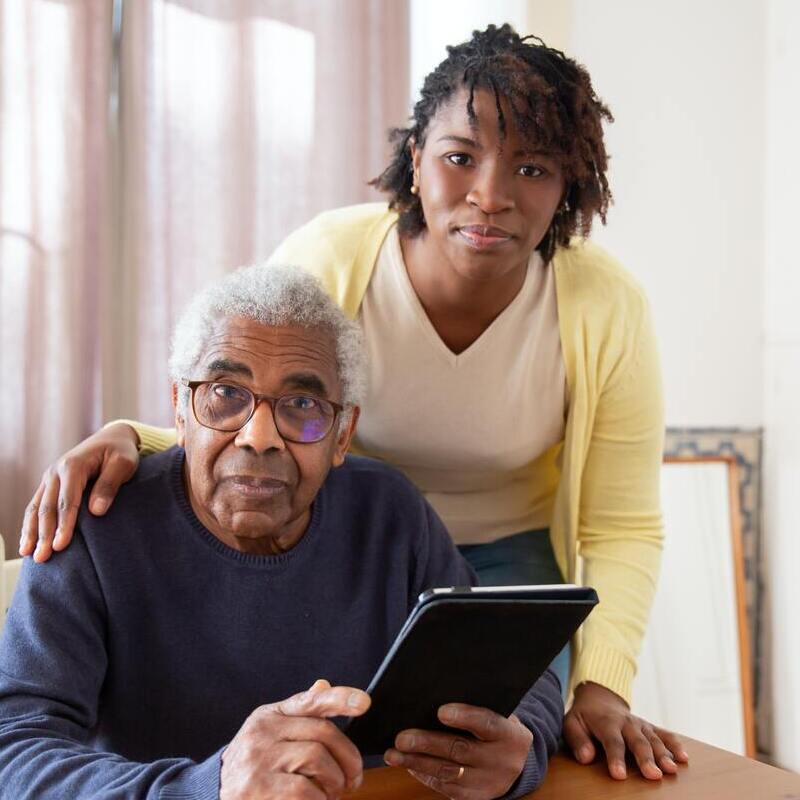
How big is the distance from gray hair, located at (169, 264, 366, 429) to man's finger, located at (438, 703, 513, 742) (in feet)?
1.61

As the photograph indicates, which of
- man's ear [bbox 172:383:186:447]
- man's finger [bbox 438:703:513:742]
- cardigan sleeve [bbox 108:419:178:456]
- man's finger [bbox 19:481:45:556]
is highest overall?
man's ear [bbox 172:383:186:447]

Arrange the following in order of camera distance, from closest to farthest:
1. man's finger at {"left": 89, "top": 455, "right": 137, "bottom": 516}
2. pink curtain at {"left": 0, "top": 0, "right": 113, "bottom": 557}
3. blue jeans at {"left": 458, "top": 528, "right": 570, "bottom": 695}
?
man's finger at {"left": 89, "top": 455, "right": 137, "bottom": 516} < blue jeans at {"left": 458, "top": 528, "right": 570, "bottom": 695} < pink curtain at {"left": 0, "top": 0, "right": 113, "bottom": 557}

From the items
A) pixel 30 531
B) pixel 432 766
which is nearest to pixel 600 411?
pixel 432 766

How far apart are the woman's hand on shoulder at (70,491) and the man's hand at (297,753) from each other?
428 mm

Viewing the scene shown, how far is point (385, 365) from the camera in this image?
181 centimetres

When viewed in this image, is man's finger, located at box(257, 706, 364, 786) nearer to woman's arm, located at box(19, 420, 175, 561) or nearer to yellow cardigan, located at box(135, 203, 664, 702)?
woman's arm, located at box(19, 420, 175, 561)

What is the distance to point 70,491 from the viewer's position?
4.50 ft

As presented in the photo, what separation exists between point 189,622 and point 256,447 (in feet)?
0.81

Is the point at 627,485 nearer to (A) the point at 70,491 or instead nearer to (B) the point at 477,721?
(B) the point at 477,721

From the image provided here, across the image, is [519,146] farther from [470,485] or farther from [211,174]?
[211,174]

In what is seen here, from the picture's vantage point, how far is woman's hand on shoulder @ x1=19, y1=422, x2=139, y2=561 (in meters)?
1.34

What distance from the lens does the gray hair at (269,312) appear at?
145 centimetres

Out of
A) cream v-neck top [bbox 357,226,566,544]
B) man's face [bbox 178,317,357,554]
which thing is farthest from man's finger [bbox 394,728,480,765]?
cream v-neck top [bbox 357,226,566,544]

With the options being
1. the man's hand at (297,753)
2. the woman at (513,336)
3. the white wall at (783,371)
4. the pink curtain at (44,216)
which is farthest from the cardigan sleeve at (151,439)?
the white wall at (783,371)
